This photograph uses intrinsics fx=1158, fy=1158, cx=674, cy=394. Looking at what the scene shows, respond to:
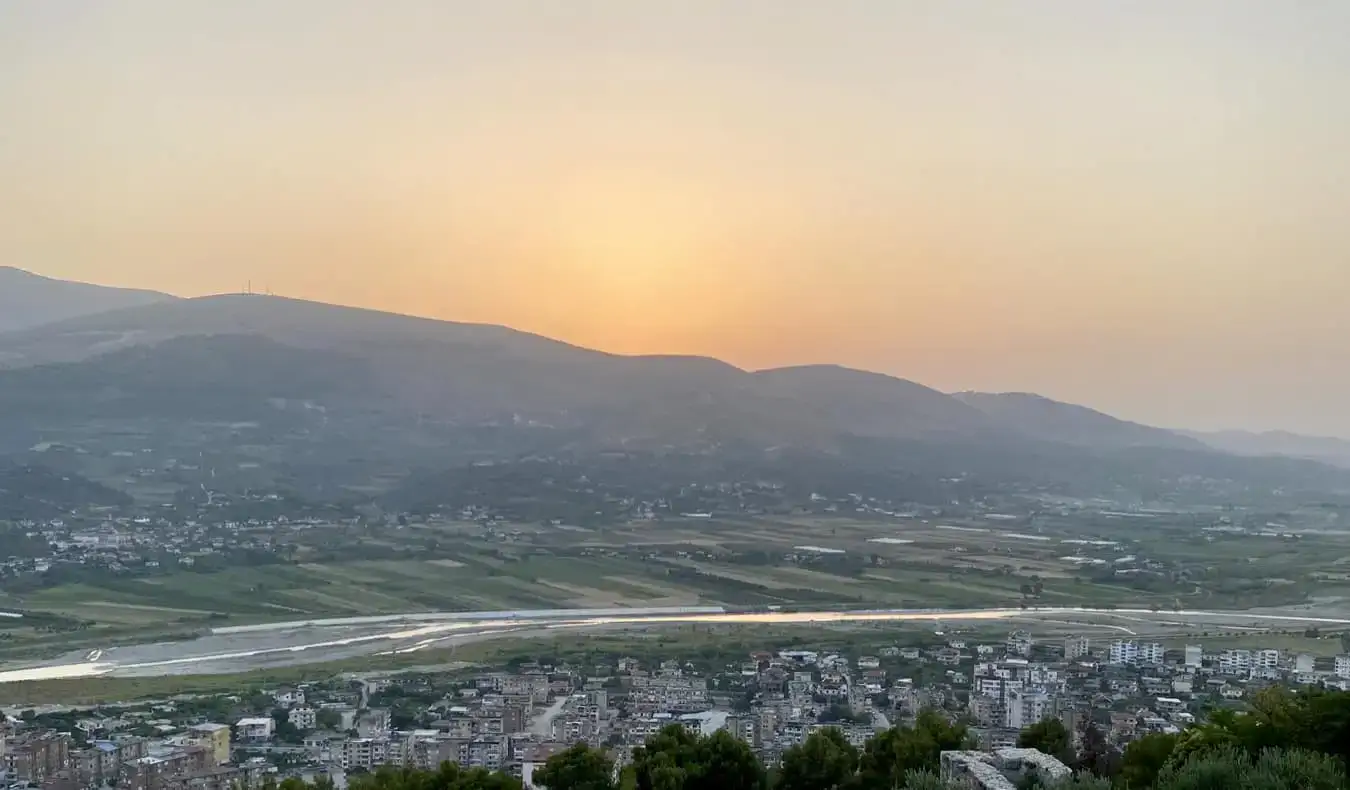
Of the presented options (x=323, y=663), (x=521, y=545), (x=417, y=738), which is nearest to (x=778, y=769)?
(x=417, y=738)

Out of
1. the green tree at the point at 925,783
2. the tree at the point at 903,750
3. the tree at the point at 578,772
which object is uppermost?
the green tree at the point at 925,783

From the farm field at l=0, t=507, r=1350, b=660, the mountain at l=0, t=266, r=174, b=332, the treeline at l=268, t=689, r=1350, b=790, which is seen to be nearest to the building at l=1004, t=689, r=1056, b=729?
the treeline at l=268, t=689, r=1350, b=790

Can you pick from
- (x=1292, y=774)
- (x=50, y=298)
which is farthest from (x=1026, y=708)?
(x=50, y=298)

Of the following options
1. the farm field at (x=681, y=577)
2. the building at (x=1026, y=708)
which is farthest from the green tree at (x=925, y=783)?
the farm field at (x=681, y=577)

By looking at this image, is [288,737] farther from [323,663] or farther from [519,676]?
[323,663]

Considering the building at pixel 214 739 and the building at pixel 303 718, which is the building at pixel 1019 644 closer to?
the building at pixel 303 718
